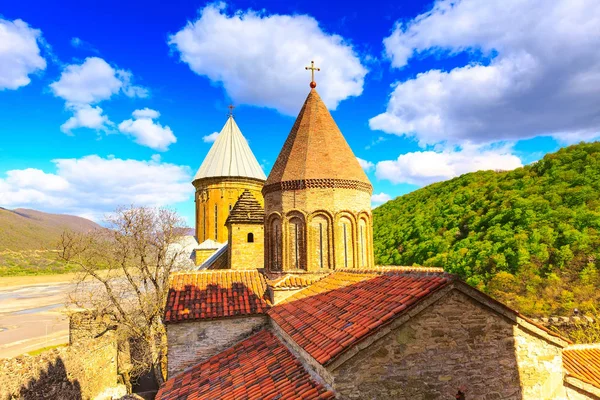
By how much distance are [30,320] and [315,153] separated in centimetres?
3428

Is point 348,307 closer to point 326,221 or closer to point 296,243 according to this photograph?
point 326,221

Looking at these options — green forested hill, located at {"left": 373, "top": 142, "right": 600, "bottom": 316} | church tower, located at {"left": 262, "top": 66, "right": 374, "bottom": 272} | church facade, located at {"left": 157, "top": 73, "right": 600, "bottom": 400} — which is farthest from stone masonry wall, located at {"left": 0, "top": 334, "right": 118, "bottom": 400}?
green forested hill, located at {"left": 373, "top": 142, "right": 600, "bottom": 316}

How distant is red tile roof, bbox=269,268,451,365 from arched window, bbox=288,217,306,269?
2.28 m

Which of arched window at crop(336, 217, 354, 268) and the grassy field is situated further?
the grassy field

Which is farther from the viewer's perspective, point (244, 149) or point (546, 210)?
point (244, 149)

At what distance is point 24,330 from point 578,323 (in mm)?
35300

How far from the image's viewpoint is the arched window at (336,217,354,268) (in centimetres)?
1123

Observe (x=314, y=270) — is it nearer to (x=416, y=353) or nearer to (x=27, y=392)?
(x=416, y=353)

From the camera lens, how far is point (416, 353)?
5148mm

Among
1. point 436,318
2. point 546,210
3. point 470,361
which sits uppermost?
point 546,210

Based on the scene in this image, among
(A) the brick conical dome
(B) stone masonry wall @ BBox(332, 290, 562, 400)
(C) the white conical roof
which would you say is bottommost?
(B) stone masonry wall @ BBox(332, 290, 562, 400)

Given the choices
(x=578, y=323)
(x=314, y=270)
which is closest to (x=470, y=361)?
(x=314, y=270)

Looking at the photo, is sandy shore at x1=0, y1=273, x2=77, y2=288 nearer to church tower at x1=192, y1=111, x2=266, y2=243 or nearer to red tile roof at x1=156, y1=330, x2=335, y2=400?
church tower at x1=192, y1=111, x2=266, y2=243

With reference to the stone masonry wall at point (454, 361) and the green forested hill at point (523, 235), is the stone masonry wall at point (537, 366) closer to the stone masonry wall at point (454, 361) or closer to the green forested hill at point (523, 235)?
the stone masonry wall at point (454, 361)
